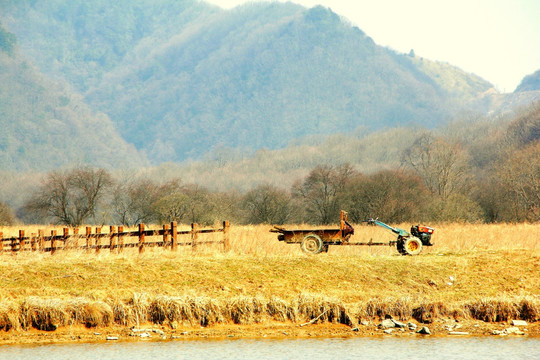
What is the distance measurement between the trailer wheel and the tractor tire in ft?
10.0

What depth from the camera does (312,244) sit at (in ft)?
84.7

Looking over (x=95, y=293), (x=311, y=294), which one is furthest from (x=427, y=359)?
(x=95, y=293)

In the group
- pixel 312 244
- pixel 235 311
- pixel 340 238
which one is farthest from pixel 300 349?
pixel 340 238

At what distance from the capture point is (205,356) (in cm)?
1623

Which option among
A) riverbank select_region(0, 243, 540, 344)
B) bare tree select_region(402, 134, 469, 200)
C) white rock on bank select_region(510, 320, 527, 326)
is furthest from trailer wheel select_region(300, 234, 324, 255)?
bare tree select_region(402, 134, 469, 200)

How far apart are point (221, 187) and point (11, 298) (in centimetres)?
13857

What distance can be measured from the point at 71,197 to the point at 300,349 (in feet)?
237

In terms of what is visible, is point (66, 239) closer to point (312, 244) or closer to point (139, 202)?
point (312, 244)

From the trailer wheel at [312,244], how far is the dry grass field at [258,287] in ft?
1.04

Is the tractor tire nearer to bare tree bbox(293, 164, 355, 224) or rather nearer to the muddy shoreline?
the muddy shoreline

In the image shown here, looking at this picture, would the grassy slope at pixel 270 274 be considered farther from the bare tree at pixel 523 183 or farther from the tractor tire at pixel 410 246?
the bare tree at pixel 523 183

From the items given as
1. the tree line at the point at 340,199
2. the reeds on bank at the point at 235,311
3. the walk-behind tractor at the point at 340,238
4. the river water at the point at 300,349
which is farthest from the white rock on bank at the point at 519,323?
the tree line at the point at 340,199

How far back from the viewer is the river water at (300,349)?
16.2 m

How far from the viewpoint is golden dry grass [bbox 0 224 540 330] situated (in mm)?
18969
